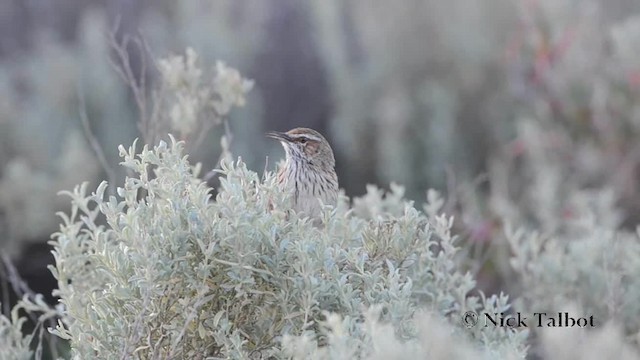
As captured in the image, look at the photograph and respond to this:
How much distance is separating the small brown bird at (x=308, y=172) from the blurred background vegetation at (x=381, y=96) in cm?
163

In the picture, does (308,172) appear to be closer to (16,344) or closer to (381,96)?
(16,344)

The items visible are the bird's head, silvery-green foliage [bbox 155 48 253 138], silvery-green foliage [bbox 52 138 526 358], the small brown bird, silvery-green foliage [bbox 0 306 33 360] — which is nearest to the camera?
silvery-green foliage [bbox 52 138 526 358]

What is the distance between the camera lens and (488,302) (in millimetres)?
3715

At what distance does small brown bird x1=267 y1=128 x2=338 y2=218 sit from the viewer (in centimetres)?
476

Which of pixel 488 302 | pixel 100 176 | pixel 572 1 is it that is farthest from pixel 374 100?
pixel 488 302

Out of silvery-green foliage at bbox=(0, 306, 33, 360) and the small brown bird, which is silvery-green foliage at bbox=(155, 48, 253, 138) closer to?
the small brown bird

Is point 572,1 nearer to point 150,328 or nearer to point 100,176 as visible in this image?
point 100,176

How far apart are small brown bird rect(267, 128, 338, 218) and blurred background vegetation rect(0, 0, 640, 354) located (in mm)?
1629

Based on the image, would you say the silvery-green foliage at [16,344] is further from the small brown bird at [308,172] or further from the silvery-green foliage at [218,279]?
the small brown bird at [308,172]

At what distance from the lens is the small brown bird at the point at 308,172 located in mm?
4758

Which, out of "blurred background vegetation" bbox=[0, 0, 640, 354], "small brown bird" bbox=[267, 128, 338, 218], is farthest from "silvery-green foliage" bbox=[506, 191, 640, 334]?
"blurred background vegetation" bbox=[0, 0, 640, 354]

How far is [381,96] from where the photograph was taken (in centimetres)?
842

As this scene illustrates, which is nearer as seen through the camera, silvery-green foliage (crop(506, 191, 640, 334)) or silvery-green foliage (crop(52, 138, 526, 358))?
silvery-green foliage (crop(52, 138, 526, 358))

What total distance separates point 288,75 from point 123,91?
4.33 ft
